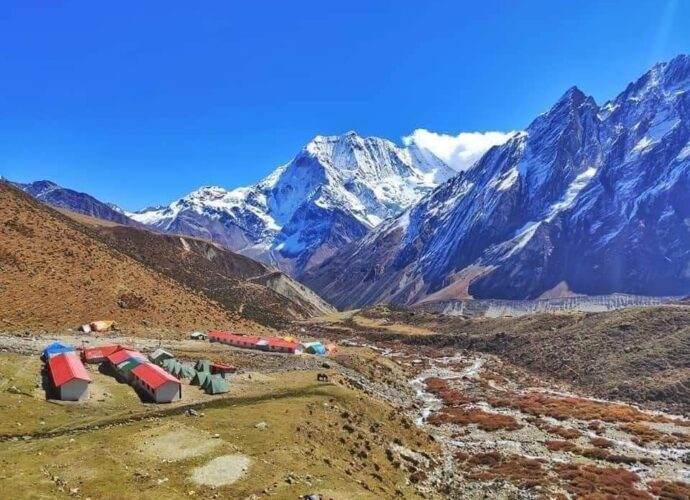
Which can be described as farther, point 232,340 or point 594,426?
point 232,340

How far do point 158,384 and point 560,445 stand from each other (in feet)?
153

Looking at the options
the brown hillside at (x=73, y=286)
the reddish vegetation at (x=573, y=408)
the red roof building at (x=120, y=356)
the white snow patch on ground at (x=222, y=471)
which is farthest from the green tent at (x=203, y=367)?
the reddish vegetation at (x=573, y=408)

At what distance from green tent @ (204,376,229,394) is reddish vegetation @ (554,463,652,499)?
3656 centimetres

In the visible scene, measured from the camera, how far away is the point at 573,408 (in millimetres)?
91562

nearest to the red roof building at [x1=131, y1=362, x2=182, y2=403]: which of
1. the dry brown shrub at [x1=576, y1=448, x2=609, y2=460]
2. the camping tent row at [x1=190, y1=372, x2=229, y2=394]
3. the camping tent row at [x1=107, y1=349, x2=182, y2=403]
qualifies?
the camping tent row at [x1=107, y1=349, x2=182, y2=403]

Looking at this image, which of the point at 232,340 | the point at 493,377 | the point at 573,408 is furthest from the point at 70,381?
the point at 493,377

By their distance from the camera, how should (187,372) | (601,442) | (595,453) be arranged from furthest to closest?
(601,442) < (187,372) < (595,453)

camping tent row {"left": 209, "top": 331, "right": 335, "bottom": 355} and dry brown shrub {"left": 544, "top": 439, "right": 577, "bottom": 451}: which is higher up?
camping tent row {"left": 209, "top": 331, "right": 335, "bottom": 355}

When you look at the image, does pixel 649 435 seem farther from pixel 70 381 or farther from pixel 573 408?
pixel 70 381

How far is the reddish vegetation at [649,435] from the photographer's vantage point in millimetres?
73062

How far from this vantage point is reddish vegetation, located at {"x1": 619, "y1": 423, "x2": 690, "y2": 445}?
240 feet

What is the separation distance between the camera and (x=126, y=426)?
48969 millimetres

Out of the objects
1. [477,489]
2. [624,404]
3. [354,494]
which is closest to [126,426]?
[354,494]

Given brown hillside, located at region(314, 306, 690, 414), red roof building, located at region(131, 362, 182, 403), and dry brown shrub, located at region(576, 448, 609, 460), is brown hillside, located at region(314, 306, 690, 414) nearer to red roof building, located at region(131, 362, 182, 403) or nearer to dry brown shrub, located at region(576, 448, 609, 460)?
dry brown shrub, located at region(576, 448, 609, 460)
